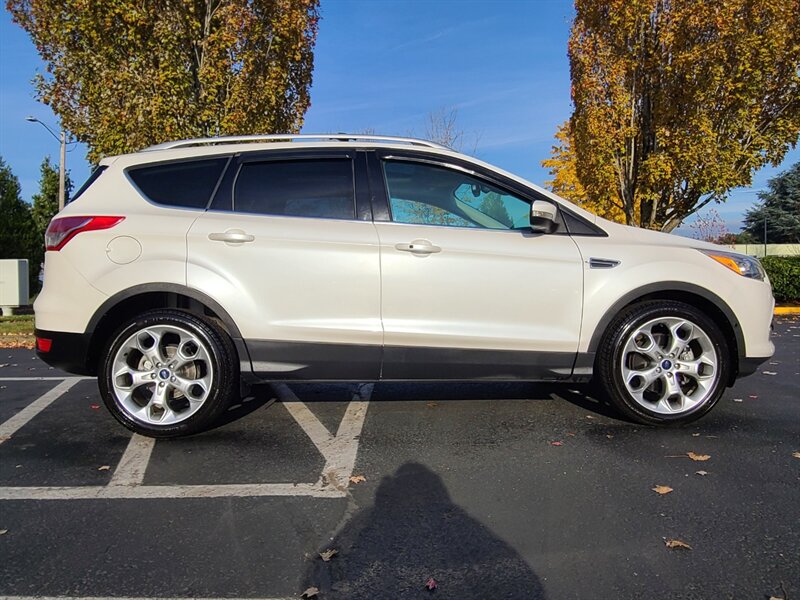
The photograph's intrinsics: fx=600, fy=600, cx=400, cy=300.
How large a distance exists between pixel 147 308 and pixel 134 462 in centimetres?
106

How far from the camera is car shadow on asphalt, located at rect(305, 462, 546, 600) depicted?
220 centimetres

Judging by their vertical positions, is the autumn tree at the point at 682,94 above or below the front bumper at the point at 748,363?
above

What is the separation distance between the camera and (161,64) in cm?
948

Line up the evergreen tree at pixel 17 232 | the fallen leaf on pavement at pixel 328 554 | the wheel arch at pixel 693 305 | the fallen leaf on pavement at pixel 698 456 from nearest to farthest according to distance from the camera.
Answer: the fallen leaf on pavement at pixel 328 554 → the fallen leaf on pavement at pixel 698 456 → the wheel arch at pixel 693 305 → the evergreen tree at pixel 17 232

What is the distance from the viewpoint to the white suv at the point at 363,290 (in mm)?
3840

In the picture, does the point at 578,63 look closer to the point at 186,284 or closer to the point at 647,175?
the point at 647,175

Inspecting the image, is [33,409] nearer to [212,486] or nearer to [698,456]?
[212,486]

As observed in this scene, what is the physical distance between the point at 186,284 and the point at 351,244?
1.08 metres

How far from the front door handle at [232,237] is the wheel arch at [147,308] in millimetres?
362

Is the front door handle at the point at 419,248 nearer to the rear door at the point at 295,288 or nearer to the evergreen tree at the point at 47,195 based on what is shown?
the rear door at the point at 295,288

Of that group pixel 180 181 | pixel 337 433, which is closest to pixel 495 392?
pixel 337 433

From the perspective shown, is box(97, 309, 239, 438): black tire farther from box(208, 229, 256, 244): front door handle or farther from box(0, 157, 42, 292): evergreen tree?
box(0, 157, 42, 292): evergreen tree

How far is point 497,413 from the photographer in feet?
14.6

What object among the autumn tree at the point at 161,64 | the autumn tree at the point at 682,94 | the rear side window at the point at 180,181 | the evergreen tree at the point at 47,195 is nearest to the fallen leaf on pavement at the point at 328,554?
the rear side window at the point at 180,181
